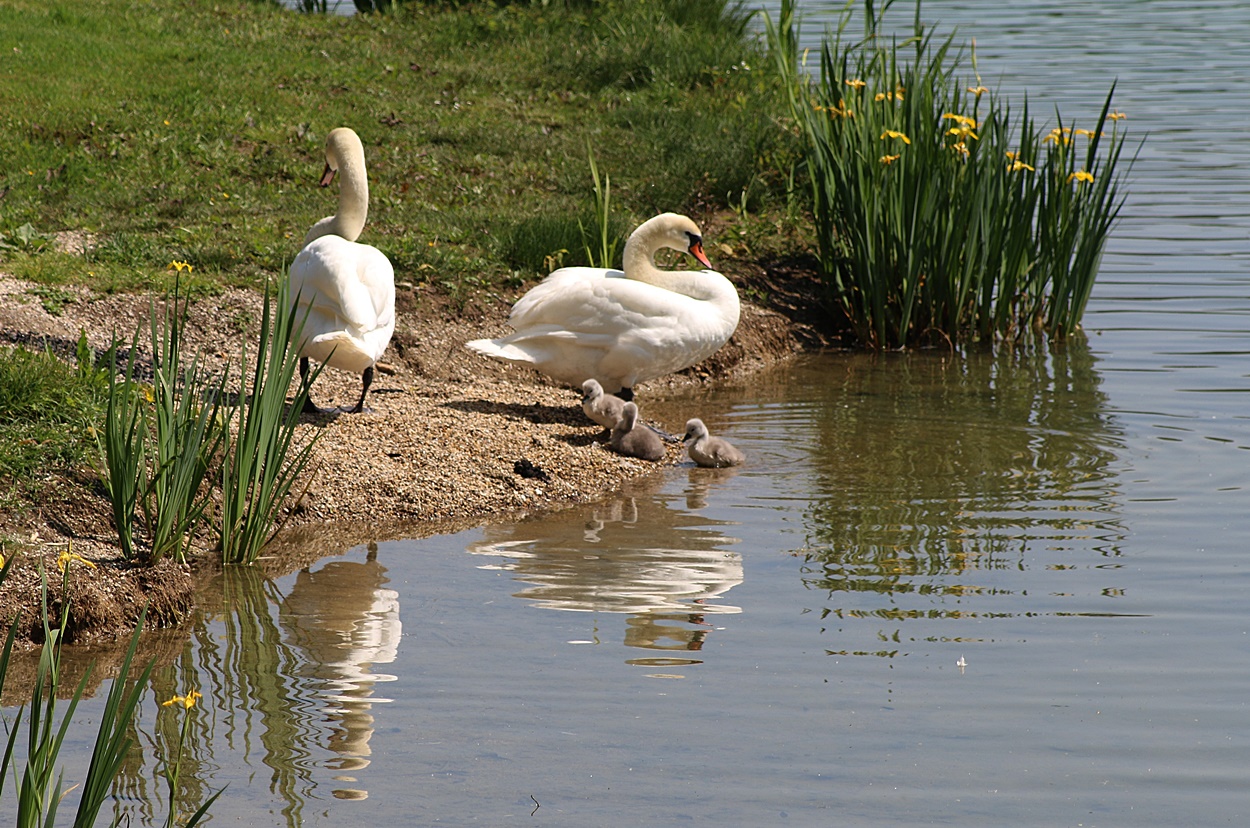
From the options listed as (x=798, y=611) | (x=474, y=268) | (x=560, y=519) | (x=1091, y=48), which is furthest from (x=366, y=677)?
(x=1091, y=48)

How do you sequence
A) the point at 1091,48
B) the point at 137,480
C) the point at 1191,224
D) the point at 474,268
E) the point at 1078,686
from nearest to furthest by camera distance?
1. the point at 1078,686
2. the point at 137,480
3. the point at 474,268
4. the point at 1191,224
5. the point at 1091,48

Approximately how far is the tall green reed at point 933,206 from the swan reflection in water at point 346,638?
444 cm

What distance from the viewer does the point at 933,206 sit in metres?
8.93

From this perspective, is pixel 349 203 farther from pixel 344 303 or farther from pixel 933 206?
pixel 933 206

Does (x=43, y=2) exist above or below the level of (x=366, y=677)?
above

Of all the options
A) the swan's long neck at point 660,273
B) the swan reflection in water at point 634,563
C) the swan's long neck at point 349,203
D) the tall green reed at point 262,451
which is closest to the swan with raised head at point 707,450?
the swan reflection in water at point 634,563

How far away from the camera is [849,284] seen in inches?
389

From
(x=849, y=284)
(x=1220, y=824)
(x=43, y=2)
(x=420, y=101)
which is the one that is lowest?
(x=1220, y=824)

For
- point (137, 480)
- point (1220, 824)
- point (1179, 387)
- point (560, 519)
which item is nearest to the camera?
point (1220, 824)

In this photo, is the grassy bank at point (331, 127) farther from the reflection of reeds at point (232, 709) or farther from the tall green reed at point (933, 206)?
the tall green reed at point (933, 206)

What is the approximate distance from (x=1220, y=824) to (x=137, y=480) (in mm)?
3553

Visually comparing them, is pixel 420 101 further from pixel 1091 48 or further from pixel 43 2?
pixel 1091 48

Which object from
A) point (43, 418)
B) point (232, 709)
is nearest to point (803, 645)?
point (232, 709)

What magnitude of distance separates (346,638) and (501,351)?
10.2 ft
